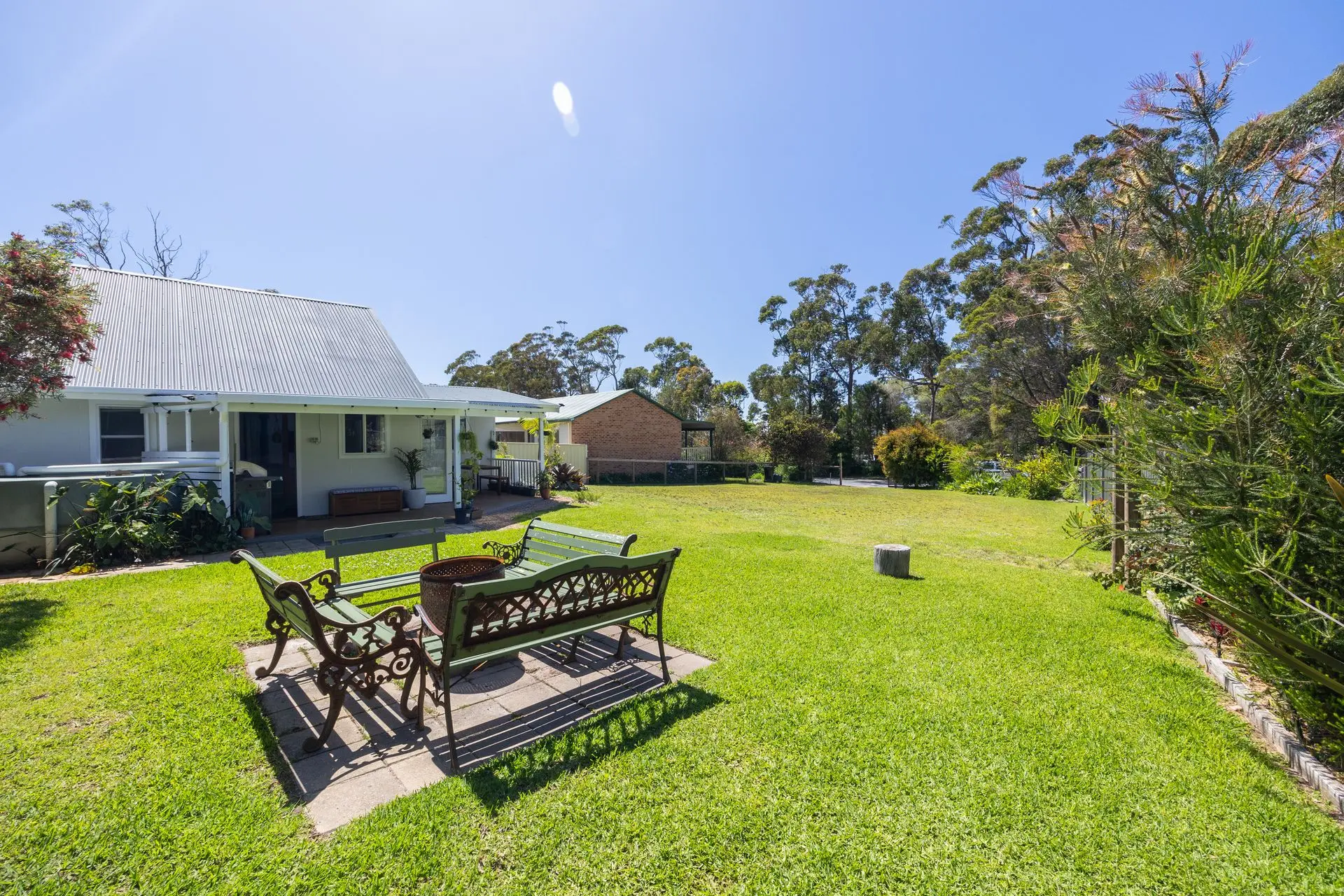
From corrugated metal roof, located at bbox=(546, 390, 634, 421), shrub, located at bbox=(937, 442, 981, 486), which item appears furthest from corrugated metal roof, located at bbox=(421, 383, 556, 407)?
shrub, located at bbox=(937, 442, 981, 486)

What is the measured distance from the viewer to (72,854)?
2391 millimetres

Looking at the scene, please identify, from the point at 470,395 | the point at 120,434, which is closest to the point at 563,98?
the point at 470,395

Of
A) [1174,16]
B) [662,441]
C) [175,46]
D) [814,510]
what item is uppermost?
[175,46]

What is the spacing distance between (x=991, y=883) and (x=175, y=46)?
16907mm

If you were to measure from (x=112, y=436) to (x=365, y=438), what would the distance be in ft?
13.4

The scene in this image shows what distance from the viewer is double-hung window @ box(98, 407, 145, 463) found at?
1043 cm

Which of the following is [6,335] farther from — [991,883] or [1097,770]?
[1097,770]

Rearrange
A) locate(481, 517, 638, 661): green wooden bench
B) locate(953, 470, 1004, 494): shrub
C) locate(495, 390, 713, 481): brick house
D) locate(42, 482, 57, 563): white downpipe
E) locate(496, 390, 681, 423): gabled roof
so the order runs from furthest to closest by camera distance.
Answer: locate(495, 390, 713, 481): brick house, locate(496, 390, 681, 423): gabled roof, locate(953, 470, 1004, 494): shrub, locate(42, 482, 57, 563): white downpipe, locate(481, 517, 638, 661): green wooden bench

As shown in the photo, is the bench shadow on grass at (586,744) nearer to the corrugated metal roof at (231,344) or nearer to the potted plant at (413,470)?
the corrugated metal roof at (231,344)

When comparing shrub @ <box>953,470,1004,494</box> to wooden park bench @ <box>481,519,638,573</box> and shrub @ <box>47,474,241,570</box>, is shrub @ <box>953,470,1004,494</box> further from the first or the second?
shrub @ <box>47,474,241,570</box>

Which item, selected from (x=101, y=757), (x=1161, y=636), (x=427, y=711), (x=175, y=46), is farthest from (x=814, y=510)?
(x=175, y=46)

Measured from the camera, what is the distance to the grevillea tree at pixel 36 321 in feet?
19.9

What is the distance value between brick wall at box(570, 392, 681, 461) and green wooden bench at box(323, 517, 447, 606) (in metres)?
20.6

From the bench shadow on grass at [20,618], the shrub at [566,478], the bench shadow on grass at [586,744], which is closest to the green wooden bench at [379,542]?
the bench shadow on grass at [586,744]
